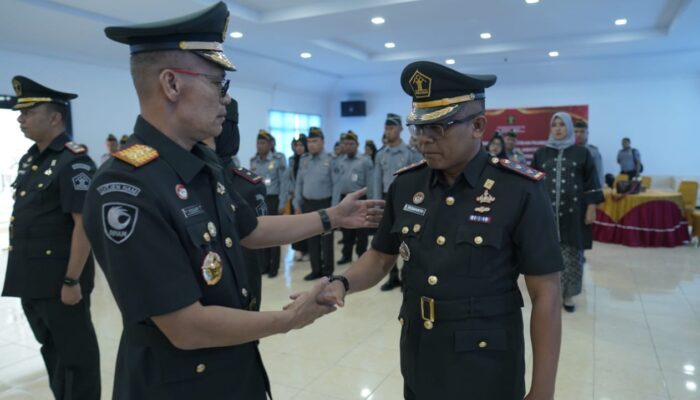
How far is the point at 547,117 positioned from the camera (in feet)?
40.7

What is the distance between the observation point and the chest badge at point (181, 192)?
3.97 feet

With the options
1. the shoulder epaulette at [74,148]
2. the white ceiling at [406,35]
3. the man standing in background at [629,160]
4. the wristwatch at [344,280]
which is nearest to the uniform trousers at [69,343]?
the shoulder epaulette at [74,148]

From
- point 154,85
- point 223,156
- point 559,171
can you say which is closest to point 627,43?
point 559,171

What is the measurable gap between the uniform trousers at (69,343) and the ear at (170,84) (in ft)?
5.97

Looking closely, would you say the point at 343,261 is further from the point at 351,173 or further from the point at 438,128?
the point at 438,128

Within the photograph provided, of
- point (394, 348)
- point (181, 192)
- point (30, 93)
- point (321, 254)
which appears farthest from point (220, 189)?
point (321, 254)

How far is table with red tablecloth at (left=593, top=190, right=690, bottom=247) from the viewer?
7.32m

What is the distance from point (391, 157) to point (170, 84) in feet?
15.3

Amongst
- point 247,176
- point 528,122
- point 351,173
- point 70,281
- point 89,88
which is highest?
point 89,88

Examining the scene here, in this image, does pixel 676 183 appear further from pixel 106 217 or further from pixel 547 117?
pixel 106 217

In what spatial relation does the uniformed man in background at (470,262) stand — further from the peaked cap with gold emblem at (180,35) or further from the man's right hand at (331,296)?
the peaked cap with gold emblem at (180,35)

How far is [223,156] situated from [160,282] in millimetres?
1597

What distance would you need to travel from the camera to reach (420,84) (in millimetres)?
1588

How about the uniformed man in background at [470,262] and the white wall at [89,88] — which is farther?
the white wall at [89,88]
